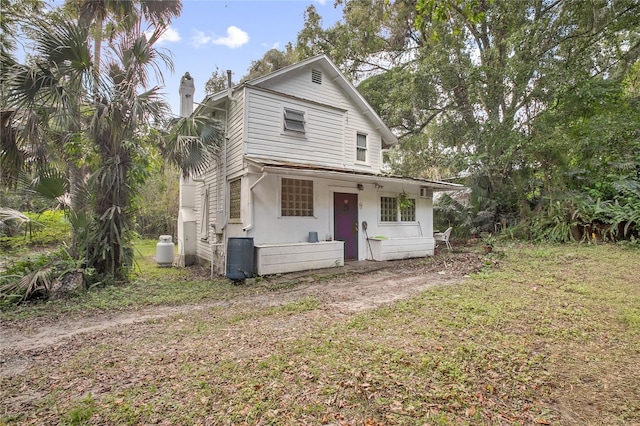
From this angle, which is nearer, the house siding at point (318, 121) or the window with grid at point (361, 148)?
the house siding at point (318, 121)

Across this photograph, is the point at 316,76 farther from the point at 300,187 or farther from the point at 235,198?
the point at 235,198

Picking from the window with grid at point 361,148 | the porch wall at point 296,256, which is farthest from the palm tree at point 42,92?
the window with grid at point 361,148

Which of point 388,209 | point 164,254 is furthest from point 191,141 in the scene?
point 388,209

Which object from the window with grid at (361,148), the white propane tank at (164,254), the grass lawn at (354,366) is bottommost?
the grass lawn at (354,366)

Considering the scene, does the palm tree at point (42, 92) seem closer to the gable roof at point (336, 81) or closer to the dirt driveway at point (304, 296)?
the dirt driveway at point (304, 296)

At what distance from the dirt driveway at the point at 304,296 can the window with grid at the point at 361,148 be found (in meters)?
4.24

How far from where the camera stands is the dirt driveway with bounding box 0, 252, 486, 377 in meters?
3.85

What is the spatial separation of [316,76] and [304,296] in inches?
304

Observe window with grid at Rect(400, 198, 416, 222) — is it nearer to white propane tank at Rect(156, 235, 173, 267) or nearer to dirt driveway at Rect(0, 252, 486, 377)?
dirt driveway at Rect(0, 252, 486, 377)

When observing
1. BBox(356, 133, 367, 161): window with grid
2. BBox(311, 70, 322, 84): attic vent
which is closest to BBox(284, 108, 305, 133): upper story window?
BBox(311, 70, 322, 84): attic vent

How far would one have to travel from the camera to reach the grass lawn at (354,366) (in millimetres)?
2402

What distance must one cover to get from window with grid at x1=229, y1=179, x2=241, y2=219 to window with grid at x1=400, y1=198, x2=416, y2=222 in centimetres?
560

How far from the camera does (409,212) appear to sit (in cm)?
1108

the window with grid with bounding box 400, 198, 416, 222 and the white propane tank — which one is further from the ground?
the window with grid with bounding box 400, 198, 416, 222
